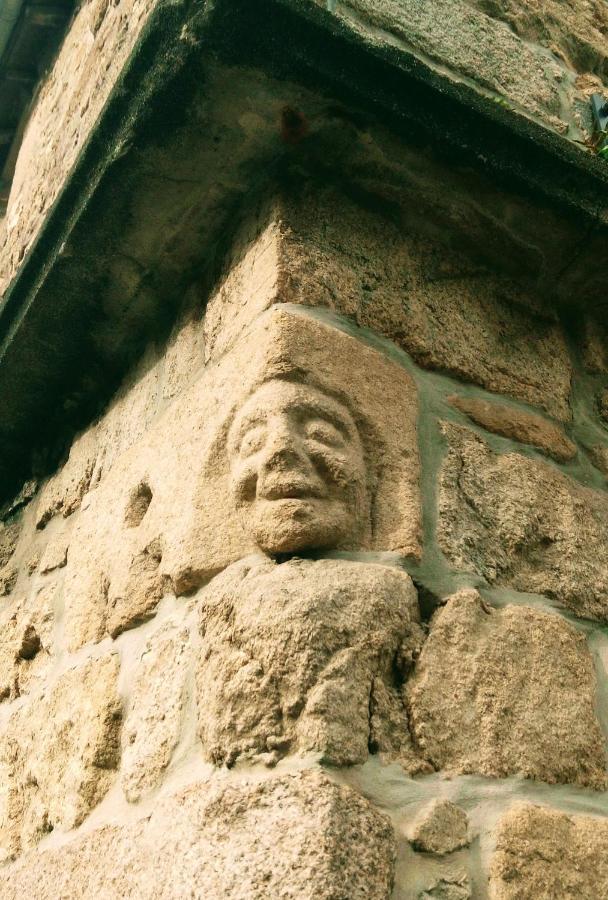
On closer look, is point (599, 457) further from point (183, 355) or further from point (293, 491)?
point (183, 355)

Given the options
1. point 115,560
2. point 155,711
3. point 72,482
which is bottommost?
point 72,482

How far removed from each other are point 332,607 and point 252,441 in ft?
1.30

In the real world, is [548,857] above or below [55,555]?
above

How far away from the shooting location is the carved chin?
153cm

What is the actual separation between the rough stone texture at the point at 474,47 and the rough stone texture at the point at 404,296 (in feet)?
2.03

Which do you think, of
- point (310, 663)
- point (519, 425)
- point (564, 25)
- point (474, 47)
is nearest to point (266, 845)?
point (310, 663)

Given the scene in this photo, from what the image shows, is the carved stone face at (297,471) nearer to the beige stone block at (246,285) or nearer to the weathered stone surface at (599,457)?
the beige stone block at (246,285)

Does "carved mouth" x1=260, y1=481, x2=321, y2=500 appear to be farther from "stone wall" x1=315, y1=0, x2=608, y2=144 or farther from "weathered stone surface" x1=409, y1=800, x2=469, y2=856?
"stone wall" x1=315, y1=0, x2=608, y2=144

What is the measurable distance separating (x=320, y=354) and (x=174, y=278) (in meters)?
0.78

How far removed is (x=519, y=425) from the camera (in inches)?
78.7

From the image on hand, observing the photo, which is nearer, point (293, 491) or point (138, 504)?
point (293, 491)

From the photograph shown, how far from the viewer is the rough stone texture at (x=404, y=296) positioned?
6.33 ft

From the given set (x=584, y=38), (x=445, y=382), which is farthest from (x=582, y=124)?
(x=445, y=382)

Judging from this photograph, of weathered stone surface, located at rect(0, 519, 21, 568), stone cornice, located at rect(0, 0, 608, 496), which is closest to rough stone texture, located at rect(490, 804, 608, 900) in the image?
stone cornice, located at rect(0, 0, 608, 496)
